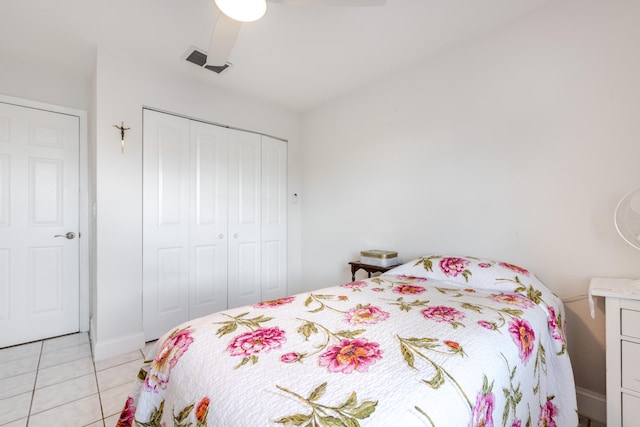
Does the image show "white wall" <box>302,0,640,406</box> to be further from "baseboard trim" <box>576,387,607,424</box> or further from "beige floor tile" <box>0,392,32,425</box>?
"beige floor tile" <box>0,392,32,425</box>

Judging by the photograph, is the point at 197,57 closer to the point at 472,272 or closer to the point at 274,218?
the point at 274,218

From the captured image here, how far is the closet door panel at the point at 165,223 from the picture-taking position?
96.3 inches

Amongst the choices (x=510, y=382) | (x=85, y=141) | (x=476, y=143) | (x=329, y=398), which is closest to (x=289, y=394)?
(x=329, y=398)

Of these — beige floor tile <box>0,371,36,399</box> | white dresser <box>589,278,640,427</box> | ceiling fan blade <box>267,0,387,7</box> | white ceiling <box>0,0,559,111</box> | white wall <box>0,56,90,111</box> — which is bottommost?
beige floor tile <box>0,371,36,399</box>

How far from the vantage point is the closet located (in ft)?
8.16

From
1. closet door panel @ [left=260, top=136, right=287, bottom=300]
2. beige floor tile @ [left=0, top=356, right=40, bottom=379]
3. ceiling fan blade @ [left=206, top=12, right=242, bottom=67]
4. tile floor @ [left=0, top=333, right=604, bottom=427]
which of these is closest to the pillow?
tile floor @ [left=0, top=333, right=604, bottom=427]

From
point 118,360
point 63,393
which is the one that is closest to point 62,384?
point 63,393

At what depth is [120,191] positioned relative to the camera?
229 cm

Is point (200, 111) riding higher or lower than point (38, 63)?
lower

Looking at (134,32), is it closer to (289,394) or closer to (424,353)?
(289,394)

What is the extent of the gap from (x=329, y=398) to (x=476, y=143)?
78.5 inches

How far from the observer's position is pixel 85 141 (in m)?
2.75

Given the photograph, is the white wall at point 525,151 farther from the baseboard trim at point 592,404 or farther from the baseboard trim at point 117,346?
the baseboard trim at point 117,346

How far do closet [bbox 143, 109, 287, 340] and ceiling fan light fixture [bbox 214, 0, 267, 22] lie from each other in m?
1.58
